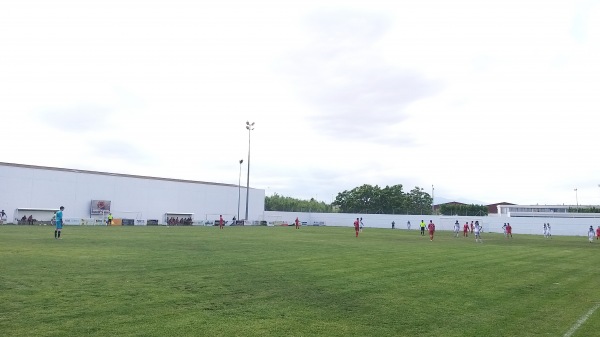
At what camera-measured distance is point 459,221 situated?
72.5m

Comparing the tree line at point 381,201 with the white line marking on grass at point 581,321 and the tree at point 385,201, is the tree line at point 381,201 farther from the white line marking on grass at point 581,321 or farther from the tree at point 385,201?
the white line marking on grass at point 581,321

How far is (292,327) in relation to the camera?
7953mm

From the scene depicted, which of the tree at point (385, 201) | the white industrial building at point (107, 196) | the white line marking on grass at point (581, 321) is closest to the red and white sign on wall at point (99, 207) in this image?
the white industrial building at point (107, 196)

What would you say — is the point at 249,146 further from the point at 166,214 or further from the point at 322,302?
the point at 322,302

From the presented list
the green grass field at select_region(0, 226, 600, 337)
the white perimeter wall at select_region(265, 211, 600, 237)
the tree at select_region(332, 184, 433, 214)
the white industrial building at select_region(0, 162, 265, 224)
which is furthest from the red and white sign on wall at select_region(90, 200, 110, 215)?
the tree at select_region(332, 184, 433, 214)

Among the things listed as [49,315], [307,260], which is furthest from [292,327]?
[307,260]

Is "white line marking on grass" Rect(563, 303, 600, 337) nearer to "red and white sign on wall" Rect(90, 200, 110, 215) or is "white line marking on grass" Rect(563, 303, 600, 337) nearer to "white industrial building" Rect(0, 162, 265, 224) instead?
"white industrial building" Rect(0, 162, 265, 224)

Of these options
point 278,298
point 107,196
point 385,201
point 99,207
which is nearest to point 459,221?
point 385,201

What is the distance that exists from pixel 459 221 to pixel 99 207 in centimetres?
5477

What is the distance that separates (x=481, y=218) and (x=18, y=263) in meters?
67.6

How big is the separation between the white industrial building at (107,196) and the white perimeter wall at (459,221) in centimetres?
1182

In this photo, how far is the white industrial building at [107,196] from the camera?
57.8 metres

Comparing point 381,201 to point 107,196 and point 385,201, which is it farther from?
point 107,196

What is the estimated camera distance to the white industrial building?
5784cm
